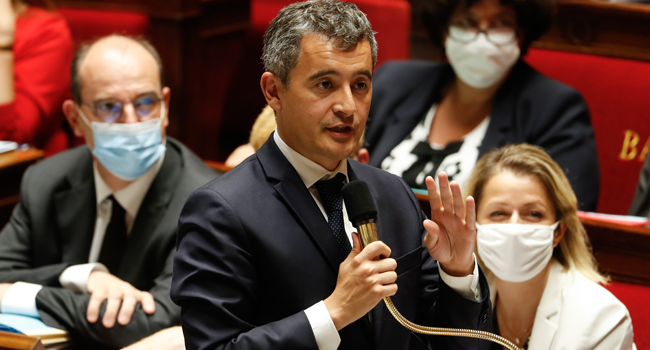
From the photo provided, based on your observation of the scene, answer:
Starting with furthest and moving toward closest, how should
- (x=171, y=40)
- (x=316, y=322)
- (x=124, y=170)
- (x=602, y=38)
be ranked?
(x=171, y=40)
(x=602, y=38)
(x=124, y=170)
(x=316, y=322)

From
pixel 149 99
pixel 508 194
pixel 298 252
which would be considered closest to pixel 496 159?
pixel 508 194

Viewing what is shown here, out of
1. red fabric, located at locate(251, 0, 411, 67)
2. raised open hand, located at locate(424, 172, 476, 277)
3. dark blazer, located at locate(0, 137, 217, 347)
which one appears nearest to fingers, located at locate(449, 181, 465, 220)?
raised open hand, located at locate(424, 172, 476, 277)

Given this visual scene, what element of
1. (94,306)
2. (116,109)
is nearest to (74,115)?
(116,109)

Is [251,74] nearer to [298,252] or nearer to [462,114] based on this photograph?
[462,114]

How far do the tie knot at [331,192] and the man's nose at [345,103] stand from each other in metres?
0.16

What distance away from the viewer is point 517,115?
8.43 ft

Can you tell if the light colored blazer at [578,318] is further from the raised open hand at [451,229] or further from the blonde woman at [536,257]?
the raised open hand at [451,229]

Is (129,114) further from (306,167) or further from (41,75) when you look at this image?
(41,75)

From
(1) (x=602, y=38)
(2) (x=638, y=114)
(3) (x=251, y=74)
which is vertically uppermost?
(1) (x=602, y=38)

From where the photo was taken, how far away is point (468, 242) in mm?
1287

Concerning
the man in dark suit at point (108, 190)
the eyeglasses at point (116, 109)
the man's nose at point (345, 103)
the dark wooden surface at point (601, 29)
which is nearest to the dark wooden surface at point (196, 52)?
the dark wooden surface at point (601, 29)

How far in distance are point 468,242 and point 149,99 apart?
124cm

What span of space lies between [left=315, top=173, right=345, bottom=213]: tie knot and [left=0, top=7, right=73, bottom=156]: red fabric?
2.20m

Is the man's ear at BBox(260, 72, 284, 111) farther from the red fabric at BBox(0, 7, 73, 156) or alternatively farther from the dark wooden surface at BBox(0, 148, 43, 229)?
the red fabric at BBox(0, 7, 73, 156)
